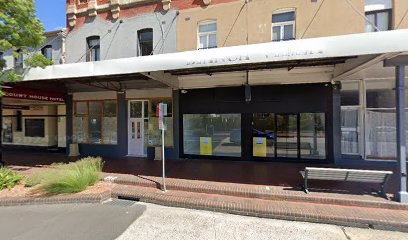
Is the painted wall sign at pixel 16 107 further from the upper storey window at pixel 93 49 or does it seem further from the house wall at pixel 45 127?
the upper storey window at pixel 93 49

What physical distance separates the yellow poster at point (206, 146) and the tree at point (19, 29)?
23.1ft

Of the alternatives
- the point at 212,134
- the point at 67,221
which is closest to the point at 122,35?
the point at 212,134

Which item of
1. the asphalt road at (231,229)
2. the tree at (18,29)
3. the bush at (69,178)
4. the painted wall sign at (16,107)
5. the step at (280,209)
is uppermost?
the tree at (18,29)

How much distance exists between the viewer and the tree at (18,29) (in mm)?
7523

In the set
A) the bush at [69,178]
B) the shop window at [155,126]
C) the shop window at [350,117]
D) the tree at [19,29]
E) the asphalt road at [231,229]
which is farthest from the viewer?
the shop window at [155,126]

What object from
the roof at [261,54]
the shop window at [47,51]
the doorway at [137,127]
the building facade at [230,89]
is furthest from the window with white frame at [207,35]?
the shop window at [47,51]

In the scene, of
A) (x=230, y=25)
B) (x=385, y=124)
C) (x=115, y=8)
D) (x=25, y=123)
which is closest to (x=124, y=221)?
(x=230, y=25)

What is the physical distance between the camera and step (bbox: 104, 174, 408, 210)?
5.68 metres

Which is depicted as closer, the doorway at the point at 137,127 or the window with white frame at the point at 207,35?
the window with white frame at the point at 207,35

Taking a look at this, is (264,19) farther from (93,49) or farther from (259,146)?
(93,49)

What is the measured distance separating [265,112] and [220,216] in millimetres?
5988

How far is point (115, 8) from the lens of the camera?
12438mm

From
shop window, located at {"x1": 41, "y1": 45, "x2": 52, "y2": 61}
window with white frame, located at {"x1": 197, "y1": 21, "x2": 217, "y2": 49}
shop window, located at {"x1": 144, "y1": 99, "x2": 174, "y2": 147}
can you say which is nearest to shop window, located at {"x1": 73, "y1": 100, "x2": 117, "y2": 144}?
shop window, located at {"x1": 144, "y1": 99, "x2": 174, "y2": 147}

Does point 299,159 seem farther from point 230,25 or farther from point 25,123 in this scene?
point 25,123
